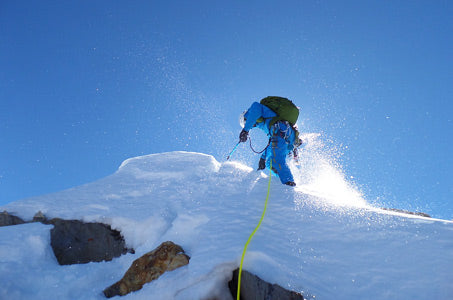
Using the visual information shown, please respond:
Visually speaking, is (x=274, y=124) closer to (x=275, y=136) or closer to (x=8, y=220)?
(x=275, y=136)

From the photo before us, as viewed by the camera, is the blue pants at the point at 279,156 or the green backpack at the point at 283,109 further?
the green backpack at the point at 283,109

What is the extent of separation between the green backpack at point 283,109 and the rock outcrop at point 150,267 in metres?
4.41

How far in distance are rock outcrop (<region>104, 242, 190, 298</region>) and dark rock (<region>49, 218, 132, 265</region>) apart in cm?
87

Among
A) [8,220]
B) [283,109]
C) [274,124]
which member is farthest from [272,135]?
[8,220]

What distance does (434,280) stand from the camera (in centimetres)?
207

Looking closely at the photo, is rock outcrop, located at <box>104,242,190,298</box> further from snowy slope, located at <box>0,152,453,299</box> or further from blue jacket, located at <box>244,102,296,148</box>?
blue jacket, located at <box>244,102,296,148</box>

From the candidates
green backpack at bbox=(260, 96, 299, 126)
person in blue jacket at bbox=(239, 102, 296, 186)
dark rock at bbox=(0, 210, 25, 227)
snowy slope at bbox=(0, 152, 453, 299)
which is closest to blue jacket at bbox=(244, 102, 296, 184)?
person in blue jacket at bbox=(239, 102, 296, 186)

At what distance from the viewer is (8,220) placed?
503 cm

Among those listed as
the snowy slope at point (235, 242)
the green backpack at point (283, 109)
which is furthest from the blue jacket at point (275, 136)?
the snowy slope at point (235, 242)

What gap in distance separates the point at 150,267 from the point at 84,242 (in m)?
1.90

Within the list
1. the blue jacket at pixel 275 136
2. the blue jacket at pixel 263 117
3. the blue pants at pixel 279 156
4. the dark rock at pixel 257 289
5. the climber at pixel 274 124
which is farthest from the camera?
the blue jacket at pixel 263 117

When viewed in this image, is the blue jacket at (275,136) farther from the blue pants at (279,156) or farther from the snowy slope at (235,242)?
the snowy slope at (235,242)

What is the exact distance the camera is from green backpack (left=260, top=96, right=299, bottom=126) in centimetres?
668

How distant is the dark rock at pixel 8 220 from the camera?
16.4 feet
